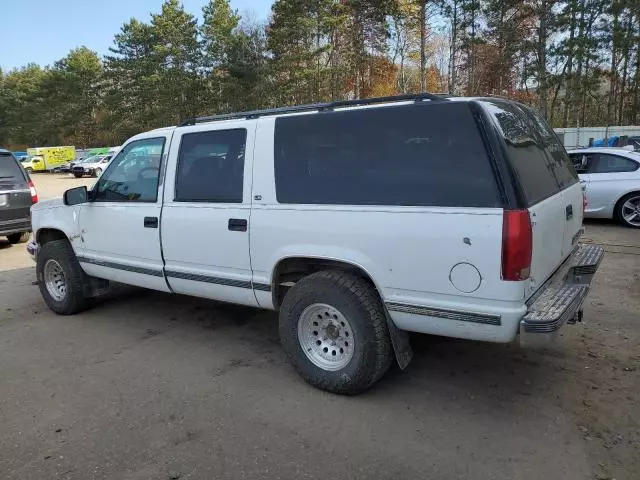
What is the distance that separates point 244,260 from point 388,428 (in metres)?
1.64

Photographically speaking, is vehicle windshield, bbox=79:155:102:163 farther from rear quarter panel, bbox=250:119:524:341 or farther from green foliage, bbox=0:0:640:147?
rear quarter panel, bbox=250:119:524:341

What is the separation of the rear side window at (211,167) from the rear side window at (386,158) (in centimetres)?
41

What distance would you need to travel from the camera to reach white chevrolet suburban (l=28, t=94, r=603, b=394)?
3.00 meters

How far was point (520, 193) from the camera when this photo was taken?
295 centimetres

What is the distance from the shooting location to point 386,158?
3371 mm

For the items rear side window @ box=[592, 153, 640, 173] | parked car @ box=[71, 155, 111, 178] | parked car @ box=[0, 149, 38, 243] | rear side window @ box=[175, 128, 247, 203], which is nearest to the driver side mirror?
rear side window @ box=[175, 128, 247, 203]

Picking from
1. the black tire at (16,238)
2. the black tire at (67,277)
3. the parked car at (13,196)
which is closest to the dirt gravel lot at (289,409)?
the black tire at (67,277)

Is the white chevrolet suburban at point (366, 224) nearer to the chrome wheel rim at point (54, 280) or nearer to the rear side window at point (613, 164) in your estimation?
the chrome wheel rim at point (54, 280)

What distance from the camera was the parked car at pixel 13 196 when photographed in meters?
9.34

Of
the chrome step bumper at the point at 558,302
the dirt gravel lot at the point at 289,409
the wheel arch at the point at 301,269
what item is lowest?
the dirt gravel lot at the point at 289,409

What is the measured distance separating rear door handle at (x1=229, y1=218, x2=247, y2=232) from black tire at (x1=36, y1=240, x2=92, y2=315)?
2401 millimetres

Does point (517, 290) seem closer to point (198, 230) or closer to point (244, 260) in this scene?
point (244, 260)

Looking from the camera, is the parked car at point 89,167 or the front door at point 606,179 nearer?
the front door at point 606,179

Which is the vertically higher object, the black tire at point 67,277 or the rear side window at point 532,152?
the rear side window at point 532,152
